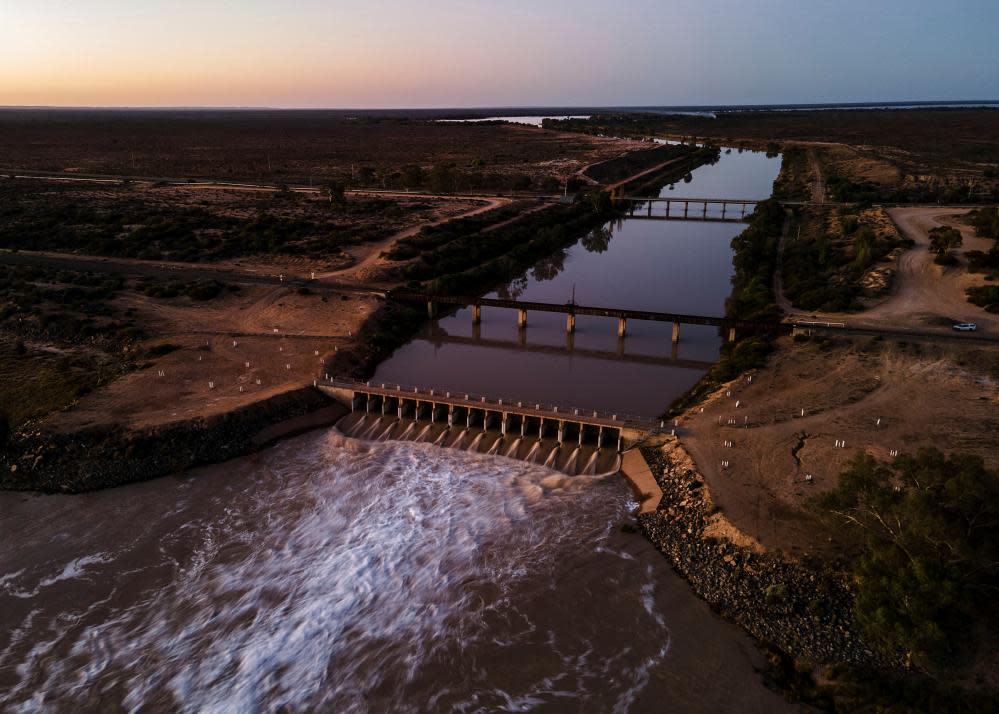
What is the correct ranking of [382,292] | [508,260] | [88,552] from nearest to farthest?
[88,552] < [382,292] < [508,260]

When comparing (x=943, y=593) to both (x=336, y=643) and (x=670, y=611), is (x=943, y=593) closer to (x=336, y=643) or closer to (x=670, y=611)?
(x=670, y=611)

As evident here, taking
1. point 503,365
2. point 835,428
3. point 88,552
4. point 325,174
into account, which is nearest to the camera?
point 88,552

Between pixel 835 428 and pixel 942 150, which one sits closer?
pixel 835 428

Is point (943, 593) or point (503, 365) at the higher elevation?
point (943, 593)

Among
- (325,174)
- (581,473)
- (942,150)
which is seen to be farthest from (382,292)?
(942,150)

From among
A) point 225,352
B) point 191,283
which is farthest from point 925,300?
point 191,283

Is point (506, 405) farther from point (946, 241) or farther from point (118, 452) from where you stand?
point (946, 241)

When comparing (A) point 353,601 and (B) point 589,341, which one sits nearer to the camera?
(A) point 353,601
